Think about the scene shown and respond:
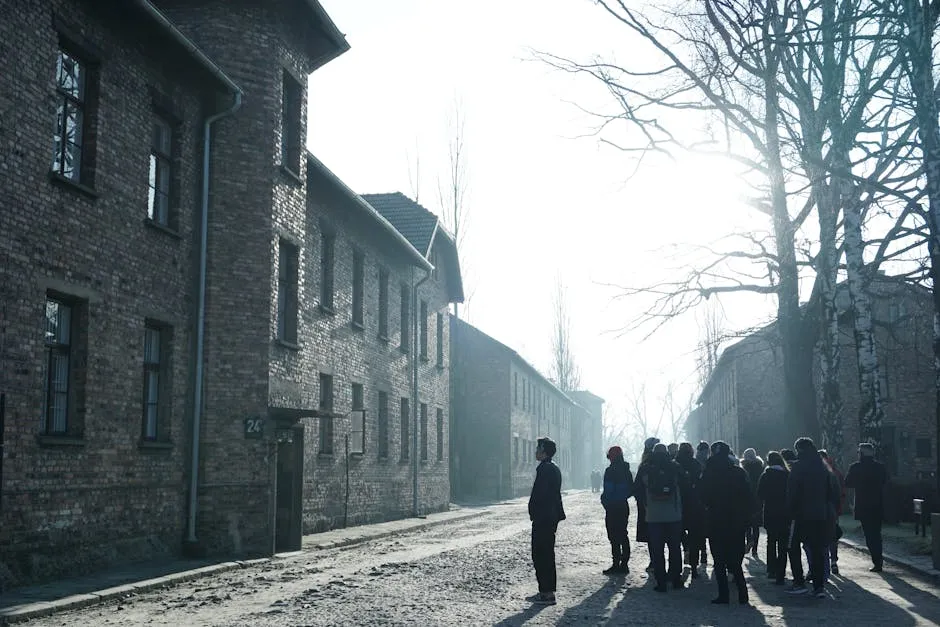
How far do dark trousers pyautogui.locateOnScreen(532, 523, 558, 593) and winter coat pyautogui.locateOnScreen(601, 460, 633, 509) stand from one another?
2763 millimetres

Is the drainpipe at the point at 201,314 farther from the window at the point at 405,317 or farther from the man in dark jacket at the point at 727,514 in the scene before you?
the window at the point at 405,317

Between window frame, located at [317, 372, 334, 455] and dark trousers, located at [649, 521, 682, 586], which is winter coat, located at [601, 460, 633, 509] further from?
window frame, located at [317, 372, 334, 455]

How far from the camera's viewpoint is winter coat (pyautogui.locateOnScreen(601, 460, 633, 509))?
14.5m

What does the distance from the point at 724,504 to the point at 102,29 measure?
10.4 meters

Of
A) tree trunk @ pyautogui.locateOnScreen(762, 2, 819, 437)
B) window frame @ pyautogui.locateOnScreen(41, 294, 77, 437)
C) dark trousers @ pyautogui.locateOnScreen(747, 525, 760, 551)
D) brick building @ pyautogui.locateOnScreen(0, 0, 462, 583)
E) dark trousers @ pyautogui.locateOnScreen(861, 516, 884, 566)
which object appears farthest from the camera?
tree trunk @ pyautogui.locateOnScreen(762, 2, 819, 437)

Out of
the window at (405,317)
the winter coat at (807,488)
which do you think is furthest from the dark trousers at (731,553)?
the window at (405,317)

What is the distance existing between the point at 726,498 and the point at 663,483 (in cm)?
111

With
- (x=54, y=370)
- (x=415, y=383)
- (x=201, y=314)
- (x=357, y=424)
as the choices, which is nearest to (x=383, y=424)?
(x=357, y=424)

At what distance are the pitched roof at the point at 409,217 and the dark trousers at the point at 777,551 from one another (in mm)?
22241

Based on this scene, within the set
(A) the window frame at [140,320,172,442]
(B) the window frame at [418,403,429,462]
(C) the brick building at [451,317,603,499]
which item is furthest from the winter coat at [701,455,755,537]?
(C) the brick building at [451,317,603,499]

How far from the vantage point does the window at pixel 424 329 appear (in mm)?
34750

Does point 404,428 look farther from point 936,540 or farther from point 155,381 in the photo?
point 936,540

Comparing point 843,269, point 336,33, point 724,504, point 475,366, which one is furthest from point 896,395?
point 724,504

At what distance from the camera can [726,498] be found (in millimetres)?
11672
